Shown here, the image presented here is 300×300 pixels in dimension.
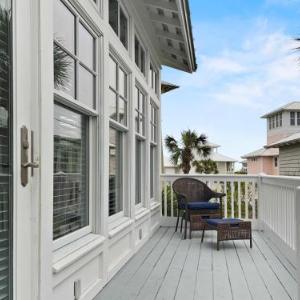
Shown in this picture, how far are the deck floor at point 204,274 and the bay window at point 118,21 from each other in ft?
8.39

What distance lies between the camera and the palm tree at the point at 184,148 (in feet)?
58.8

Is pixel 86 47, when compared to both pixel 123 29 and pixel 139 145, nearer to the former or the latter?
pixel 123 29

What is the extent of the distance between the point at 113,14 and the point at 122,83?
806 mm

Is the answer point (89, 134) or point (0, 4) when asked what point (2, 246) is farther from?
point (89, 134)

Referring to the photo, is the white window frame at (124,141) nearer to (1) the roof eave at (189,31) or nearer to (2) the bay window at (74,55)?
(2) the bay window at (74,55)

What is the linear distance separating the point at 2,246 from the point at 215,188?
6303 millimetres

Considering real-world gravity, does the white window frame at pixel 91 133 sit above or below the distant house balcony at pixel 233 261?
above

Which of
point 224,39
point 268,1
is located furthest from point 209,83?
point 268,1

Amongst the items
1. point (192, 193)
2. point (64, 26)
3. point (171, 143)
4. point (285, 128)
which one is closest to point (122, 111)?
point (64, 26)

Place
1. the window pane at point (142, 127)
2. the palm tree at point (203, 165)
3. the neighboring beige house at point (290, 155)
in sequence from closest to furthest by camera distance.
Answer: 1. the window pane at point (142, 127)
2. the neighboring beige house at point (290, 155)
3. the palm tree at point (203, 165)

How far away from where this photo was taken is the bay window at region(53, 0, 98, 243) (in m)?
2.75

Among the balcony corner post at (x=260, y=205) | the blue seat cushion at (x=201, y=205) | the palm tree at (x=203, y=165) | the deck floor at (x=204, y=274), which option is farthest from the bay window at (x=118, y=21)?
the palm tree at (x=203, y=165)

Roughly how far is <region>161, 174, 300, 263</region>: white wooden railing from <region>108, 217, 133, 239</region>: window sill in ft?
6.33

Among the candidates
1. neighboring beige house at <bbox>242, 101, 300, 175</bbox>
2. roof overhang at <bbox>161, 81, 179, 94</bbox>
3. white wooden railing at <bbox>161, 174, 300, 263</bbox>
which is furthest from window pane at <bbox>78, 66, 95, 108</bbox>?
neighboring beige house at <bbox>242, 101, 300, 175</bbox>
